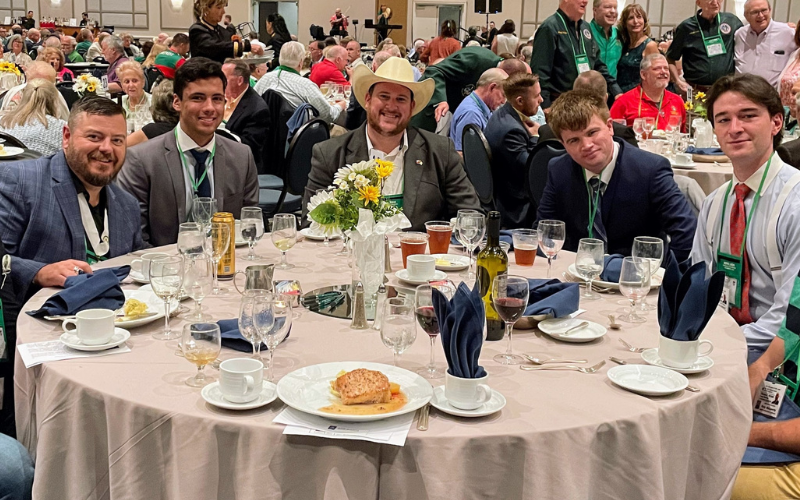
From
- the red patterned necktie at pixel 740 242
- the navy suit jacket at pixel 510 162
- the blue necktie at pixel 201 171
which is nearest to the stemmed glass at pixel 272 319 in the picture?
the red patterned necktie at pixel 740 242

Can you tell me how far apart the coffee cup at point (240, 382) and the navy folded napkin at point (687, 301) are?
92 cm

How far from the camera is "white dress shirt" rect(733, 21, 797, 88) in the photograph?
25.6 ft

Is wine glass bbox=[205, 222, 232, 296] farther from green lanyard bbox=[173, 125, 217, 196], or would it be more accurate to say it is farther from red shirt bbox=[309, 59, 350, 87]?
red shirt bbox=[309, 59, 350, 87]

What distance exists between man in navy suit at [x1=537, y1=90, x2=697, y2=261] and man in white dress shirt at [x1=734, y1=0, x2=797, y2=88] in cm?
526

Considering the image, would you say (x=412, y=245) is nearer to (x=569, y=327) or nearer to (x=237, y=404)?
(x=569, y=327)

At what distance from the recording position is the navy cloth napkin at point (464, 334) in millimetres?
1590

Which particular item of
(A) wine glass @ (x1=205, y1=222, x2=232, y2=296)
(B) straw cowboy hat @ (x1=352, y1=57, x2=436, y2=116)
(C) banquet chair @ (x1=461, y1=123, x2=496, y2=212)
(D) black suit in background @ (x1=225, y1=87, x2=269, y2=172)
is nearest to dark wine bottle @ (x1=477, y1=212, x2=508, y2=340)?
(A) wine glass @ (x1=205, y1=222, x2=232, y2=296)

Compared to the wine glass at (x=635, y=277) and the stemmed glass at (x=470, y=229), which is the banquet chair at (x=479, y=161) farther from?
the wine glass at (x=635, y=277)

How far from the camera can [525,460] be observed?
1488mm

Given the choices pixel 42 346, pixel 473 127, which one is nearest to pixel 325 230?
pixel 42 346

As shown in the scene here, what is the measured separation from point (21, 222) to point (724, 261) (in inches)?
91.0

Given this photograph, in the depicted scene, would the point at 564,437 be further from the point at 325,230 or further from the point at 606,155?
the point at 606,155

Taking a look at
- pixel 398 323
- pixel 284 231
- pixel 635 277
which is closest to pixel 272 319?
pixel 398 323

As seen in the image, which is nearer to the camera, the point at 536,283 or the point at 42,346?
the point at 42,346
